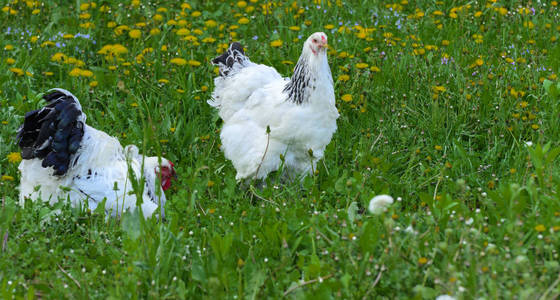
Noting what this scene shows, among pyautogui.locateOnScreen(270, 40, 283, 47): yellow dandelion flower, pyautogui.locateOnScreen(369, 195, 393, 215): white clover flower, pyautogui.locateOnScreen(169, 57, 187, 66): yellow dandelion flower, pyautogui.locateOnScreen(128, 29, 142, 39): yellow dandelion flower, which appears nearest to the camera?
pyautogui.locateOnScreen(369, 195, 393, 215): white clover flower

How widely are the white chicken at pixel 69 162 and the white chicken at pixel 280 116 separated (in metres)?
0.61

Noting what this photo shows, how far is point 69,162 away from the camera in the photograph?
417 centimetres

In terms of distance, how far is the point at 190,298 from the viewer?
10.3 ft

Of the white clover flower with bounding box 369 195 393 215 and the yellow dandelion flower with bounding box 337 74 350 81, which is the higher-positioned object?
the white clover flower with bounding box 369 195 393 215

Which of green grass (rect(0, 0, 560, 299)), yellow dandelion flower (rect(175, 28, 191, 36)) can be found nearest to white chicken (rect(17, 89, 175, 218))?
green grass (rect(0, 0, 560, 299))

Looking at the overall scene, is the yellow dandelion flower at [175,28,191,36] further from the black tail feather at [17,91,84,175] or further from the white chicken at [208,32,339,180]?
the black tail feather at [17,91,84,175]

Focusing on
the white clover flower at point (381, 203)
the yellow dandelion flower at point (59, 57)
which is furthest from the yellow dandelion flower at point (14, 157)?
the white clover flower at point (381, 203)

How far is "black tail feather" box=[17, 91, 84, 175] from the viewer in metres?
4.05

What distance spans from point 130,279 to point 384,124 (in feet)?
9.07

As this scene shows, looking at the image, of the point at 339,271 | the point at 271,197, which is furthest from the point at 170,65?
the point at 339,271

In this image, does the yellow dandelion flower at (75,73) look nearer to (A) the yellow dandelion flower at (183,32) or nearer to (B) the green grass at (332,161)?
(B) the green grass at (332,161)

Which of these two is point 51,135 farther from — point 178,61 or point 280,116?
point 178,61

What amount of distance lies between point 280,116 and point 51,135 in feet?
4.62

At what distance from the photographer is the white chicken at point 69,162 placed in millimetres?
4062
